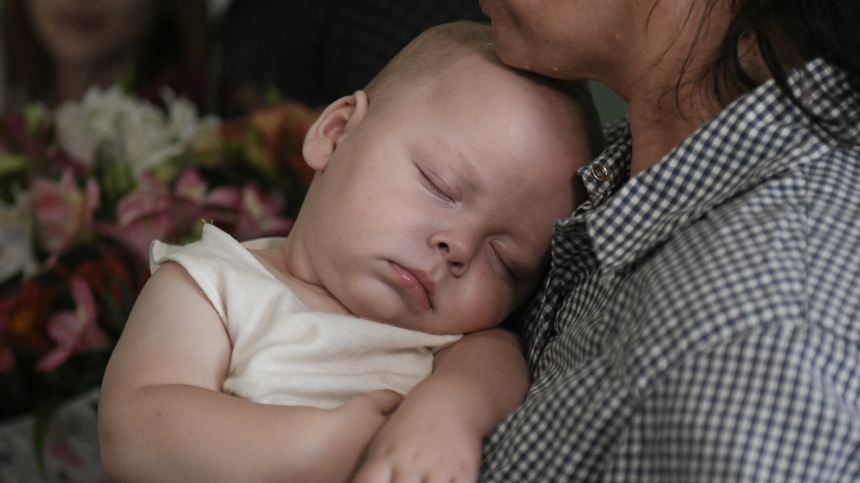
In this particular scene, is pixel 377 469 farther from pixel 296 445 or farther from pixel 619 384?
pixel 619 384

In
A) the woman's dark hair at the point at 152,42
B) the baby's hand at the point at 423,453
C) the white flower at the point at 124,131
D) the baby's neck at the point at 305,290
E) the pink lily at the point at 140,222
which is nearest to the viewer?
the baby's hand at the point at 423,453

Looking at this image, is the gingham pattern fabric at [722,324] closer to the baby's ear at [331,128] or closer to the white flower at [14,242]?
the baby's ear at [331,128]

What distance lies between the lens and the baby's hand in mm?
772

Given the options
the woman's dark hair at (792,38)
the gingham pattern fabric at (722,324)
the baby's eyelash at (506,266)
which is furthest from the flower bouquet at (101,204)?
the woman's dark hair at (792,38)

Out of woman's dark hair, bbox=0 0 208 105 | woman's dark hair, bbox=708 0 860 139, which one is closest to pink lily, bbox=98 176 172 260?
woman's dark hair, bbox=708 0 860 139

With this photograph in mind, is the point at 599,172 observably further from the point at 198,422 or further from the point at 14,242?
the point at 14,242

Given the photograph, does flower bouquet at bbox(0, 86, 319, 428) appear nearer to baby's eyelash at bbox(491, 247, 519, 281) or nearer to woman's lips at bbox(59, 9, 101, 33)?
baby's eyelash at bbox(491, 247, 519, 281)

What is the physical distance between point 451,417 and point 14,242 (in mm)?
971

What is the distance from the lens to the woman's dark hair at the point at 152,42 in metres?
2.85

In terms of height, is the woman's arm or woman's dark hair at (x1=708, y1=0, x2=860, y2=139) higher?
woman's dark hair at (x1=708, y1=0, x2=860, y2=139)

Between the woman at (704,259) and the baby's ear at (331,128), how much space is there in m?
0.25

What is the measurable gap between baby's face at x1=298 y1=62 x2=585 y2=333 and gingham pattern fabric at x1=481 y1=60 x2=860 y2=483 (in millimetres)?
156

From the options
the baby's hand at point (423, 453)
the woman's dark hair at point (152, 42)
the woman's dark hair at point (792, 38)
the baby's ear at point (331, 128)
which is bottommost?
the woman's dark hair at point (152, 42)

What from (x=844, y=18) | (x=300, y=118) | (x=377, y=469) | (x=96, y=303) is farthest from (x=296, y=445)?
(x=300, y=118)
